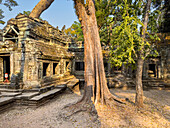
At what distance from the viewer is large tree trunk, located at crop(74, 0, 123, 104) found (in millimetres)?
6152

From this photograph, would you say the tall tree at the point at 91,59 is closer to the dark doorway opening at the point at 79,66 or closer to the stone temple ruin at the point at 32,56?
the stone temple ruin at the point at 32,56

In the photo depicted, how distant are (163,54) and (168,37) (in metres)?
1.95

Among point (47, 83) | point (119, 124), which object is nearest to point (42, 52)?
point (47, 83)

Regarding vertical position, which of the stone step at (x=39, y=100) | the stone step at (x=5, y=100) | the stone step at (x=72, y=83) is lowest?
the stone step at (x=39, y=100)

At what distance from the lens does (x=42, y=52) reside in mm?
9039

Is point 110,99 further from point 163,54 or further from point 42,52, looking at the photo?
point 163,54

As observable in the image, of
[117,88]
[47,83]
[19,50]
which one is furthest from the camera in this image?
[117,88]

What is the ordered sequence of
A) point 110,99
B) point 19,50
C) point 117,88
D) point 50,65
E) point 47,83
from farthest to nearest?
point 117,88
point 50,65
point 47,83
point 19,50
point 110,99

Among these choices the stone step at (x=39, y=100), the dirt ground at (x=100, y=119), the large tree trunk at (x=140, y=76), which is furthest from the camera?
the stone step at (x=39, y=100)

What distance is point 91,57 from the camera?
628 centimetres

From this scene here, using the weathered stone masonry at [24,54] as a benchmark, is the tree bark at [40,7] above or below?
above

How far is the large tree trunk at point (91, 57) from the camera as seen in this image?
242 inches

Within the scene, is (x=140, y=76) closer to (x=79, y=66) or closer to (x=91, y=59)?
(x=91, y=59)

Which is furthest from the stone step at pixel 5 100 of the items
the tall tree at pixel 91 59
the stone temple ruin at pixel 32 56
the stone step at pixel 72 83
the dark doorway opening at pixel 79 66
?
the dark doorway opening at pixel 79 66
